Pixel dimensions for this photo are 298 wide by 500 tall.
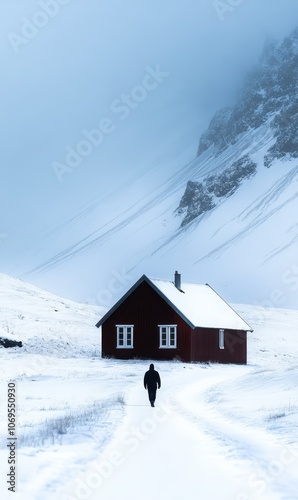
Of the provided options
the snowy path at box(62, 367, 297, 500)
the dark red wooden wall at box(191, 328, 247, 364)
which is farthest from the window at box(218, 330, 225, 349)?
the snowy path at box(62, 367, 297, 500)

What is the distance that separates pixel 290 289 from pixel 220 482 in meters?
177

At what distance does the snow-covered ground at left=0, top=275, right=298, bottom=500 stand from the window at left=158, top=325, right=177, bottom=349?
12.6 metres

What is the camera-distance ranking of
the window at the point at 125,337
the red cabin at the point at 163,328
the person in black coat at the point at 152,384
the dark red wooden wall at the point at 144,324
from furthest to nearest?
1. the window at the point at 125,337
2. the dark red wooden wall at the point at 144,324
3. the red cabin at the point at 163,328
4. the person in black coat at the point at 152,384

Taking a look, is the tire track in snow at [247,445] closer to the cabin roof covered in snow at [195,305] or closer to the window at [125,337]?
the cabin roof covered in snow at [195,305]

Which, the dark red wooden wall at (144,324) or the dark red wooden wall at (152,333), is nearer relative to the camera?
the dark red wooden wall at (152,333)

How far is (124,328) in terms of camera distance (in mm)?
55875

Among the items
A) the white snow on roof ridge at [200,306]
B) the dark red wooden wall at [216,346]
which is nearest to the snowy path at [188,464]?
the dark red wooden wall at [216,346]

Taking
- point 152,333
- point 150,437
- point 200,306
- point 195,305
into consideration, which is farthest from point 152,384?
point 200,306

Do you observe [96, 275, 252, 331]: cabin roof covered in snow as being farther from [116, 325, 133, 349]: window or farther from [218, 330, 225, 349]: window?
[116, 325, 133, 349]: window

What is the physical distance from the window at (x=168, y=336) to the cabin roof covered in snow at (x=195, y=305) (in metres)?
1.47

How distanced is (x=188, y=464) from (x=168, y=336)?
1643 inches

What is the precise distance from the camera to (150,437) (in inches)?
607

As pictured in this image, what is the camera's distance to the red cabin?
53.5 metres

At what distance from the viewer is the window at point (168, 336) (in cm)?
5378
